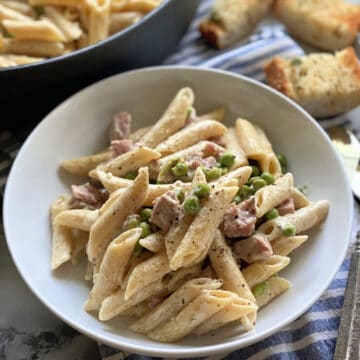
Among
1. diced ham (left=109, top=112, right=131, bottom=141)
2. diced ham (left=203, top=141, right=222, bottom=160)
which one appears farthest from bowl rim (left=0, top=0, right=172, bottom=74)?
diced ham (left=203, top=141, right=222, bottom=160)

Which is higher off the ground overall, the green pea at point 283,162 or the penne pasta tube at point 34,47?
the penne pasta tube at point 34,47

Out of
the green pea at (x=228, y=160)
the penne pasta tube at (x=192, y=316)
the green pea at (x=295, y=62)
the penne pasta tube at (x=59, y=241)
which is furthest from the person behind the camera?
the green pea at (x=295, y=62)

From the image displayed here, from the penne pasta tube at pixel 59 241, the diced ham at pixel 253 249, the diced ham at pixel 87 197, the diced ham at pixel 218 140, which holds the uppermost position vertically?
the diced ham at pixel 218 140

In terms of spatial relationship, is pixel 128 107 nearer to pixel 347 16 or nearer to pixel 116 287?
pixel 116 287

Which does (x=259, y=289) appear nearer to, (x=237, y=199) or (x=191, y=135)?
(x=237, y=199)

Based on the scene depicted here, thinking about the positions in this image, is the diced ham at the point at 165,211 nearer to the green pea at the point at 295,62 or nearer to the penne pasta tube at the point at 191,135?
the penne pasta tube at the point at 191,135

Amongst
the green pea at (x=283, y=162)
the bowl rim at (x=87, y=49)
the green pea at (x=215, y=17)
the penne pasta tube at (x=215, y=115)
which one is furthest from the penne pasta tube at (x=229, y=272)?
the green pea at (x=215, y=17)

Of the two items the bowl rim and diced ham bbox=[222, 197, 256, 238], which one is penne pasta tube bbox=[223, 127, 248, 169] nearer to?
diced ham bbox=[222, 197, 256, 238]

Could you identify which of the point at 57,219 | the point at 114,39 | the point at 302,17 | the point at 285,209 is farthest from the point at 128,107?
the point at 302,17
